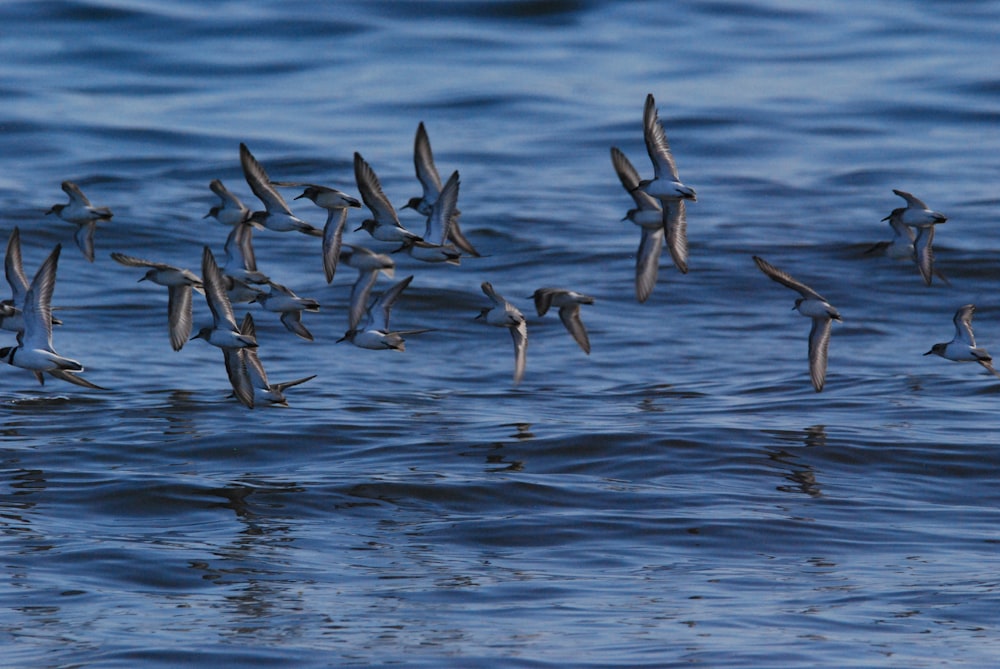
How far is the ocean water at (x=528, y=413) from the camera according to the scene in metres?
9.39

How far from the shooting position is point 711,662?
336 inches

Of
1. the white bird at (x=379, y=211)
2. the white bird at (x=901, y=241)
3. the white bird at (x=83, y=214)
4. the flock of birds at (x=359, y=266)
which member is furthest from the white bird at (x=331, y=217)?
the white bird at (x=901, y=241)

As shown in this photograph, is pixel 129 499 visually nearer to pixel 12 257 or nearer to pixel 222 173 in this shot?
pixel 12 257

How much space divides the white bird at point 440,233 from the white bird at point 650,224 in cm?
147

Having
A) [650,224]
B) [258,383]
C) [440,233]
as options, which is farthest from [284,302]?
[650,224]

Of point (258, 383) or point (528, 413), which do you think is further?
point (528, 413)

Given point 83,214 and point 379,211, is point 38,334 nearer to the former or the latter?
point 83,214

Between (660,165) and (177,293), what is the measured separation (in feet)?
15.3

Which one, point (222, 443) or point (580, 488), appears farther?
point (222, 443)

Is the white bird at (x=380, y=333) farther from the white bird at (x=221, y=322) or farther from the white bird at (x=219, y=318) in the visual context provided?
the white bird at (x=221, y=322)

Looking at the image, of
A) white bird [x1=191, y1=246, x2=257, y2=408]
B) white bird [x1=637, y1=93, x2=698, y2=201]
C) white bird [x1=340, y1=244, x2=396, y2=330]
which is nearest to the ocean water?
white bird [x1=340, y1=244, x2=396, y2=330]

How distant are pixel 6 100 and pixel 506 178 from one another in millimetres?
12483

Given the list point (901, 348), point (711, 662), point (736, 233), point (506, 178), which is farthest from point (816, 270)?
point (711, 662)

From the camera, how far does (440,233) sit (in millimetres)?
13539
